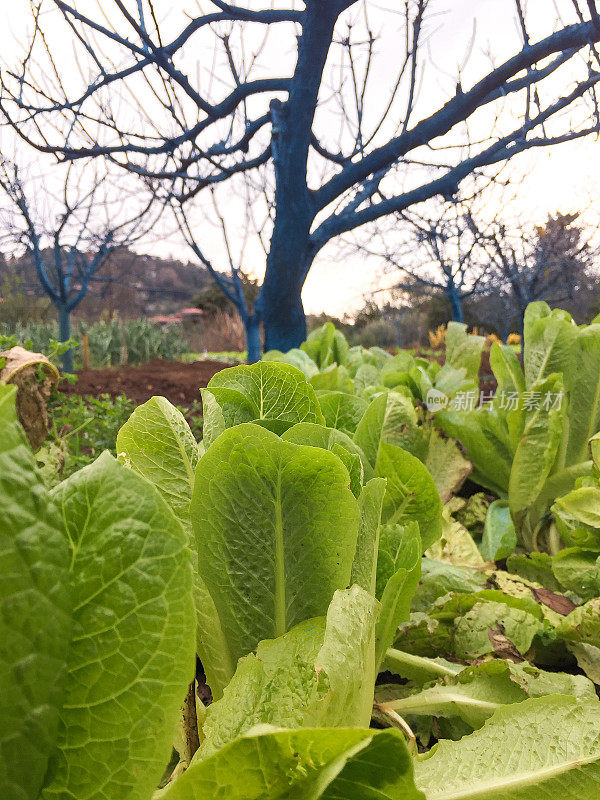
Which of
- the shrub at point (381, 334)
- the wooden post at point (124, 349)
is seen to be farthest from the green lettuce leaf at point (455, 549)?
the shrub at point (381, 334)

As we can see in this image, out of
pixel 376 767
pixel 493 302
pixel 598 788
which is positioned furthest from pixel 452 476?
pixel 493 302

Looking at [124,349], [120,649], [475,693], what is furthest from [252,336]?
[120,649]

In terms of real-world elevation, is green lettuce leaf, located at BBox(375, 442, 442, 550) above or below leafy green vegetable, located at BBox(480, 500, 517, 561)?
above

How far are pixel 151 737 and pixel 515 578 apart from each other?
34.5 inches

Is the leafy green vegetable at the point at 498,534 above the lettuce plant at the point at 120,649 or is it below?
below

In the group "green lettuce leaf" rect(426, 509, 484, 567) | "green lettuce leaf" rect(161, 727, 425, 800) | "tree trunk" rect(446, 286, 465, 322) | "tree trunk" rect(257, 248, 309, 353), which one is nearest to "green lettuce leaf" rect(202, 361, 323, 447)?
"green lettuce leaf" rect(161, 727, 425, 800)

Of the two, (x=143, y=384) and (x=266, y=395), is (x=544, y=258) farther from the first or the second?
A: (x=266, y=395)

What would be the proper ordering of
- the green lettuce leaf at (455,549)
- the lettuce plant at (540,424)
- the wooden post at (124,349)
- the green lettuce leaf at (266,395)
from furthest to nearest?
the wooden post at (124,349), the lettuce plant at (540,424), the green lettuce leaf at (455,549), the green lettuce leaf at (266,395)

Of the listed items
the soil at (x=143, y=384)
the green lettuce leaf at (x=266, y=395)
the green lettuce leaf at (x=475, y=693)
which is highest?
the green lettuce leaf at (x=266, y=395)

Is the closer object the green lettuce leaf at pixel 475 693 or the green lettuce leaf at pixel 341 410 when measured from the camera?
the green lettuce leaf at pixel 475 693

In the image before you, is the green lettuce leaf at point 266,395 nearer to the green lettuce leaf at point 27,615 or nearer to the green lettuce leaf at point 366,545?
the green lettuce leaf at point 366,545

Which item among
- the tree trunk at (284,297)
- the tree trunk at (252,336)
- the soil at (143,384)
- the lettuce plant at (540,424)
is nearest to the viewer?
the lettuce plant at (540,424)

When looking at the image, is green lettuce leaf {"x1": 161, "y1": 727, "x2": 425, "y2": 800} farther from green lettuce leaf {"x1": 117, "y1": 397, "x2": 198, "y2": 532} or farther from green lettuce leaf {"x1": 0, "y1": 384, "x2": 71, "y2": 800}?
green lettuce leaf {"x1": 117, "y1": 397, "x2": 198, "y2": 532}

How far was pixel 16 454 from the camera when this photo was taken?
26 centimetres
